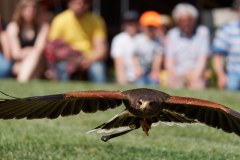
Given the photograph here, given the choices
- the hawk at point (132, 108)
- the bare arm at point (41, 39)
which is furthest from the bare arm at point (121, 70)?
the hawk at point (132, 108)

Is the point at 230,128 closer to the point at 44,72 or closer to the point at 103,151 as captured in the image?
the point at 103,151

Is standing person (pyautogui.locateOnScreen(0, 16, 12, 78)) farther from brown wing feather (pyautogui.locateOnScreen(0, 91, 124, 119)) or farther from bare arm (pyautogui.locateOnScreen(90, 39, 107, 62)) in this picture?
brown wing feather (pyautogui.locateOnScreen(0, 91, 124, 119))

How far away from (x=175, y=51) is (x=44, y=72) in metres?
2.74

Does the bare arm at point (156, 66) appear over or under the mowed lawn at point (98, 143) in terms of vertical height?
under

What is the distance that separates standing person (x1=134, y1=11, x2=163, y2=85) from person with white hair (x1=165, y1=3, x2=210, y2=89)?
0.75 metres

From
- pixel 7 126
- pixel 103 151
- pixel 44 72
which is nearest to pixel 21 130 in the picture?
pixel 7 126

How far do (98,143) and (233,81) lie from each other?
642 cm

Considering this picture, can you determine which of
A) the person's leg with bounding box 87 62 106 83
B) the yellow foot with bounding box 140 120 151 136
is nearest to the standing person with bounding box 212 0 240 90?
the person's leg with bounding box 87 62 106 83

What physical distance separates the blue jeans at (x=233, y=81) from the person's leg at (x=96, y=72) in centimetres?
226

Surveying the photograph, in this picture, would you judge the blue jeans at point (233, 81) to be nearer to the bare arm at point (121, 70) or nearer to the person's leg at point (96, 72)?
the bare arm at point (121, 70)

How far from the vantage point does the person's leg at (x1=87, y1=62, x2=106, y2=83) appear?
1306 cm

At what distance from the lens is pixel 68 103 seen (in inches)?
233

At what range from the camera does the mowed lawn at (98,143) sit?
6.01m

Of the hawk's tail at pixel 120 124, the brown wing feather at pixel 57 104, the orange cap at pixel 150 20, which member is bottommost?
the orange cap at pixel 150 20
